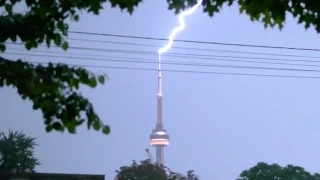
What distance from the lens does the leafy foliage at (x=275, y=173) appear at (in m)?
60.2

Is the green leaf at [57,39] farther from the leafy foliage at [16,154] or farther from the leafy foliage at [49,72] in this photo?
the leafy foliage at [16,154]

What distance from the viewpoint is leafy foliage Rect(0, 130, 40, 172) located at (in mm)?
39156

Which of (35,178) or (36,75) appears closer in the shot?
(36,75)

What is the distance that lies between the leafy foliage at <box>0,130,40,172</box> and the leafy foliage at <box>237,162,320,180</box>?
24.3 m

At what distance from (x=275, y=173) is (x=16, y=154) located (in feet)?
86.2

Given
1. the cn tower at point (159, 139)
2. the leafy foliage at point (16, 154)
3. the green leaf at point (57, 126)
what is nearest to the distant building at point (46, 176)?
the leafy foliage at point (16, 154)

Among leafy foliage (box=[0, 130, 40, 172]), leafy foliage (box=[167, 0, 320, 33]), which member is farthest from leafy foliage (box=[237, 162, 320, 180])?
leafy foliage (box=[167, 0, 320, 33])

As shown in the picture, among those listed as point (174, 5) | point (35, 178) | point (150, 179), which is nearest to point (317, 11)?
point (174, 5)

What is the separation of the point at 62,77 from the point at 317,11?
184 cm

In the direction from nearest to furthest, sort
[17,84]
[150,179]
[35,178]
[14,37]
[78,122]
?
[17,84]
[78,122]
[14,37]
[35,178]
[150,179]

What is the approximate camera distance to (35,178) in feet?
111

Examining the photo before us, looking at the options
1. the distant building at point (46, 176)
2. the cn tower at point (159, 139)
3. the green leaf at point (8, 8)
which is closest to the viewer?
the green leaf at point (8, 8)

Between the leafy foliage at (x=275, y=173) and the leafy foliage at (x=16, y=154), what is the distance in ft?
79.7

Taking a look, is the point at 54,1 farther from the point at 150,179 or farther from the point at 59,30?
the point at 150,179
